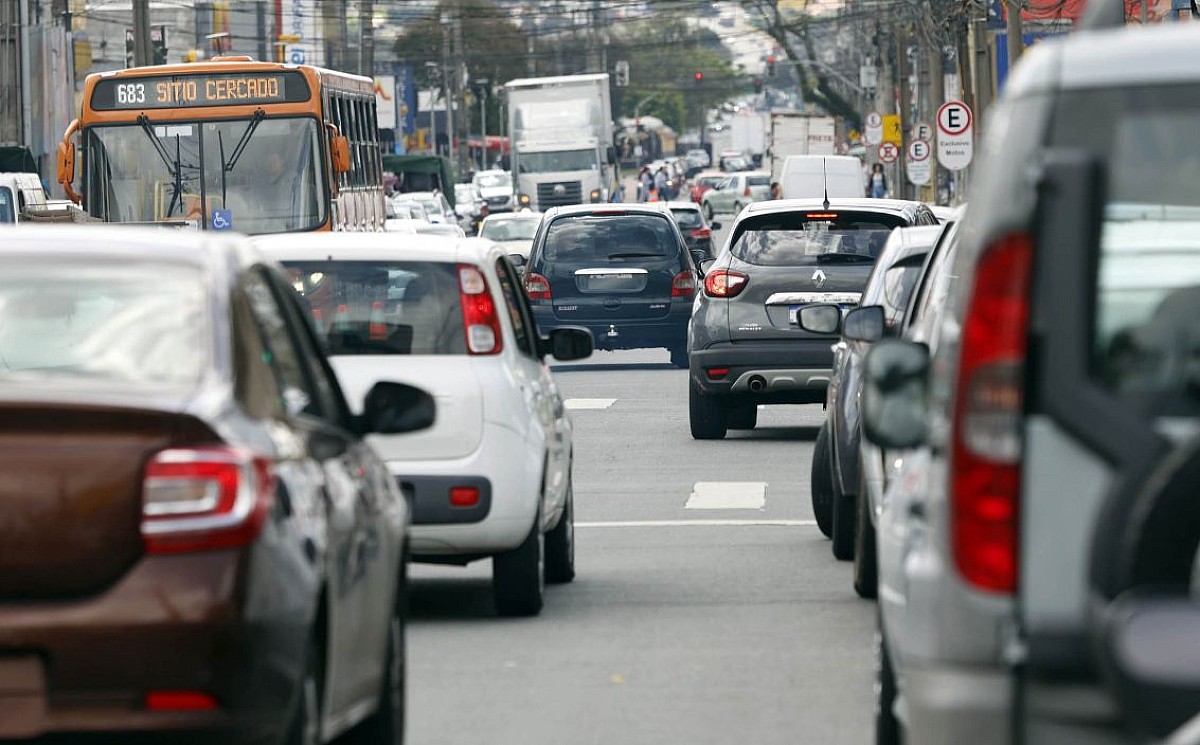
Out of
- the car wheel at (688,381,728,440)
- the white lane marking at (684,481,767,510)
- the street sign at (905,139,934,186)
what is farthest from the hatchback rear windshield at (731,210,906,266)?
the street sign at (905,139,934,186)

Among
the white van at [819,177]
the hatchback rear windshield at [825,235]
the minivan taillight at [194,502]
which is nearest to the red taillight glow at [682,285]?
the hatchback rear windshield at [825,235]

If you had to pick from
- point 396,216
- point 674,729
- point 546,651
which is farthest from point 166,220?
point 396,216

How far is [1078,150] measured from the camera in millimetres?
4672

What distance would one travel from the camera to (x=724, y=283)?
63.5 feet

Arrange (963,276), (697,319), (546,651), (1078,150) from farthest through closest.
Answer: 1. (697,319)
2. (546,651)
3. (963,276)
4. (1078,150)

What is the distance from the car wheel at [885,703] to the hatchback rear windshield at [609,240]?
20357 mm

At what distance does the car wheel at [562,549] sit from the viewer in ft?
39.2

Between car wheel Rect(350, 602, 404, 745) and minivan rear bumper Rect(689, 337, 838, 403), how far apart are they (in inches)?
483

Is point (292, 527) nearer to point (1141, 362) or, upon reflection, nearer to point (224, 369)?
point (224, 369)

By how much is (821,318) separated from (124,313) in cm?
722

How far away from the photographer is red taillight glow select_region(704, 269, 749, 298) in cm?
1928

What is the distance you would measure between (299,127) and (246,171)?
70 centimetres

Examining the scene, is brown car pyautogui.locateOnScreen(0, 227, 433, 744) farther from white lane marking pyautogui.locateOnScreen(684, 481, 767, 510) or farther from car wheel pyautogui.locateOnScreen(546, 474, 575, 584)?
white lane marking pyautogui.locateOnScreen(684, 481, 767, 510)

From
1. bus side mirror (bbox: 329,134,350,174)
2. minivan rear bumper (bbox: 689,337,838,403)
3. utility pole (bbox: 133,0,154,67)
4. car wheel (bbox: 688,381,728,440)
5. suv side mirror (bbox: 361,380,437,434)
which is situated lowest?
car wheel (bbox: 688,381,728,440)
